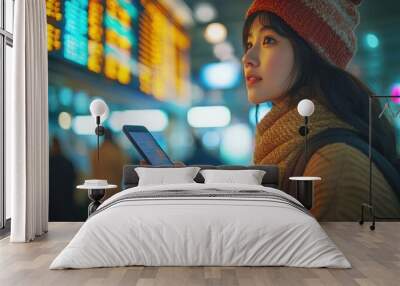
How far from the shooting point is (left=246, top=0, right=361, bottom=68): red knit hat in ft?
22.7

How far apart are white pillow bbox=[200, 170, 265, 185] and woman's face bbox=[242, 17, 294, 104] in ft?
3.82

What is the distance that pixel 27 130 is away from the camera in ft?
17.9

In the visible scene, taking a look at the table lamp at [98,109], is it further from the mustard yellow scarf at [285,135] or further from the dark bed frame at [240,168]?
the mustard yellow scarf at [285,135]

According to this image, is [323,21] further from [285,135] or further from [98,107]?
[98,107]

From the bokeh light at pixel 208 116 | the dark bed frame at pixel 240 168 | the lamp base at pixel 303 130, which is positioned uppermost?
the bokeh light at pixel 208 116

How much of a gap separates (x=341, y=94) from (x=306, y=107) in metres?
0.71

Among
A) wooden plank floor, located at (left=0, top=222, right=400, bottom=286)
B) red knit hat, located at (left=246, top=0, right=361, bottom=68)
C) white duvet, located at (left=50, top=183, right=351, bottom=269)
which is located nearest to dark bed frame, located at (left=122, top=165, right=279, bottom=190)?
red knit hat, located at (left=246, top=0, right=361, bottom=68)

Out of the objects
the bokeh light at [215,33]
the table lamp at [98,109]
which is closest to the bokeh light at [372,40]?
the bokeh light at [215,33]

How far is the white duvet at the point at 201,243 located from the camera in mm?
4051

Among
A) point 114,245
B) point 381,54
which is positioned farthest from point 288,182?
point 114,245

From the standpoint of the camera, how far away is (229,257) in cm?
408

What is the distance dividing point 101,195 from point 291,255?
2838 mm

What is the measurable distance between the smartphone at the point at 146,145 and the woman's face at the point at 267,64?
137 cm

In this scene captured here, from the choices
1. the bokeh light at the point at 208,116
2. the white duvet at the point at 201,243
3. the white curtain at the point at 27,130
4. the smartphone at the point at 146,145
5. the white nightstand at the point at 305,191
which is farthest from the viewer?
the bokeh light at the point at 208,116
